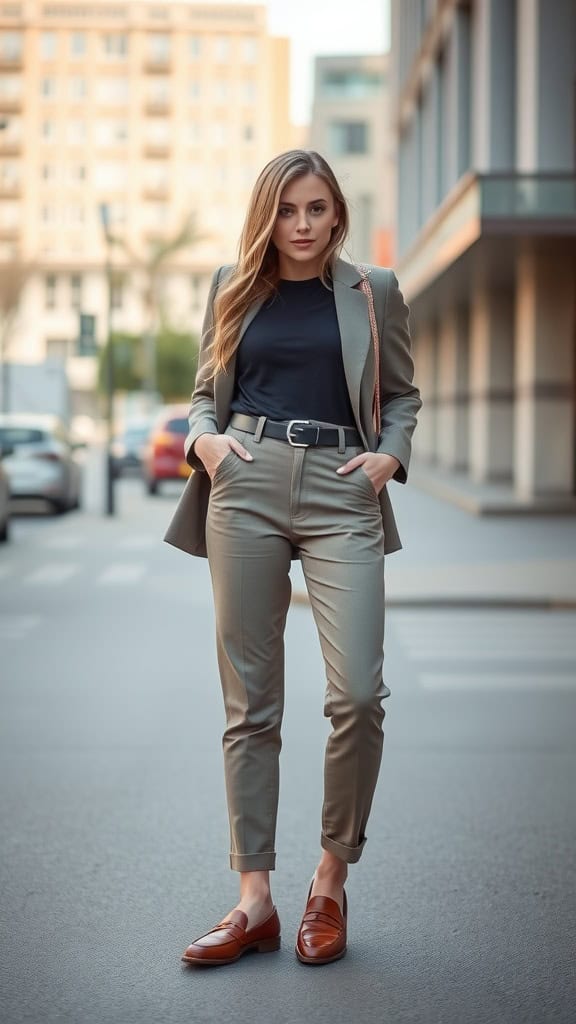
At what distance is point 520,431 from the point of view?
80.9ft

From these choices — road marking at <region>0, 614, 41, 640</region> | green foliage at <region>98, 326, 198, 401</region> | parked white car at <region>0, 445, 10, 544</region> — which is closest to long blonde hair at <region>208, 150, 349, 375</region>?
road marking at <region>0, 614, 41, 640</region>

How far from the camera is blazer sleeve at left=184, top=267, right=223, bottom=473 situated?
13.2 feet

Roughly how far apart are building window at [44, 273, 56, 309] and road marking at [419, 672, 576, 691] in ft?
329

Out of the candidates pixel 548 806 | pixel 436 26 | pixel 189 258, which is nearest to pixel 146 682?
pixel 548 806

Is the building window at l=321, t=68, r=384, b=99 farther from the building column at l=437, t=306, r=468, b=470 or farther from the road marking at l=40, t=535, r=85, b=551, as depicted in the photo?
the road marking at l=40, t=535, r=85, b=551

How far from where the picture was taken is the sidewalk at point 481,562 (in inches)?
473

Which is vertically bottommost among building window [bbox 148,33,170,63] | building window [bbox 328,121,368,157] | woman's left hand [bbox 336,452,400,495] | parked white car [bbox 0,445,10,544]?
parked white car [bbox 0,445,10,544]

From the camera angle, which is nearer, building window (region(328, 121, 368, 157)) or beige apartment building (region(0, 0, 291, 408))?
building window (region(328, 121, 368, 157))

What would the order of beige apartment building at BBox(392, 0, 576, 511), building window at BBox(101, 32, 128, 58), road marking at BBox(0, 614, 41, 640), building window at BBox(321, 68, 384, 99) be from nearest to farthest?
1. road marking at BBox(0, 614, 41, 640)
2. beige apartment building at BBox(392, 0, 576, 511)
3. building window at BBox(321, 68, 384, 99)
4. building window at BBox(101, 32, 128, 58)

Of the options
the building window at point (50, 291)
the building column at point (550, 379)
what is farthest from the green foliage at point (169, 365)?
the building column at point (550, 379)

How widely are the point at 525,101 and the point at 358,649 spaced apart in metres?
21.2

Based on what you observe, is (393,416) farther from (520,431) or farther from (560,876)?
(520,431)

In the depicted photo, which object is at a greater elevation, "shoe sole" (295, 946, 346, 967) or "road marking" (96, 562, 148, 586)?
"road marking" (96, 562, 148, 586)

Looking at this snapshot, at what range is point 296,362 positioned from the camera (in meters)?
3.89
